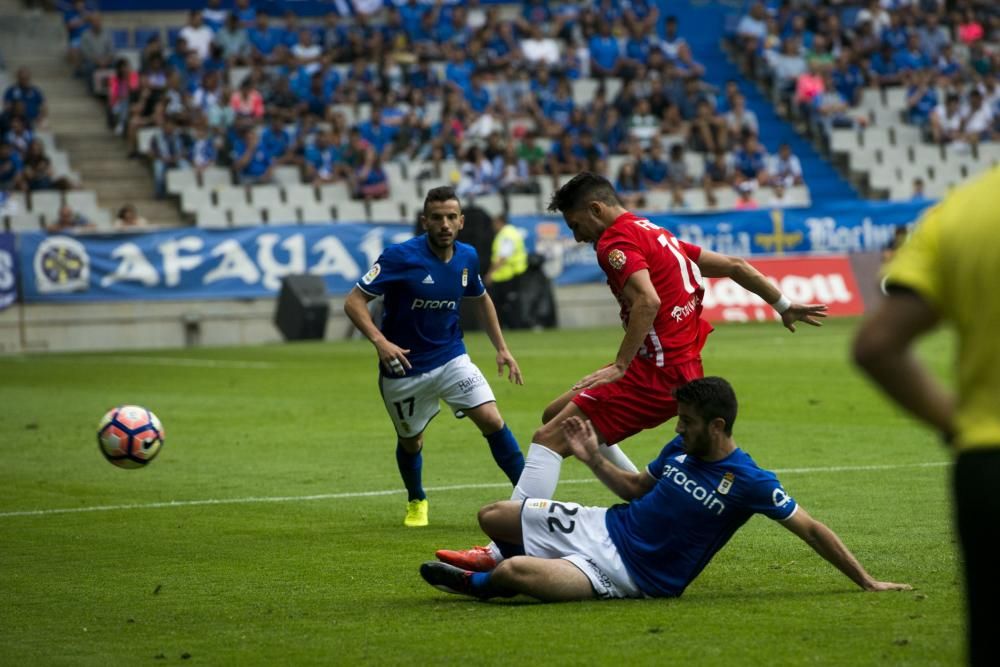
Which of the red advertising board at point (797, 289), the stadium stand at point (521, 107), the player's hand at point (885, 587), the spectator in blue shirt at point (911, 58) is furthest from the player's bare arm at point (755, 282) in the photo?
the spectator in blue shirt at point (911, 58)

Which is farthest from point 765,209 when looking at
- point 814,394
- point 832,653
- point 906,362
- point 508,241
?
point 906,362

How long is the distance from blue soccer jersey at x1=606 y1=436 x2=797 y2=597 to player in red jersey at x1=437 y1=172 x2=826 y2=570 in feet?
2.99

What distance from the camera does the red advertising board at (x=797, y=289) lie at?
98.8 feet

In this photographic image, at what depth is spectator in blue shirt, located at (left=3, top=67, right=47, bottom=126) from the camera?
3061 centimetres

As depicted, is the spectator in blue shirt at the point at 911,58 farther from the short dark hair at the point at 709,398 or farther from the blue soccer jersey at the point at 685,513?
the short dark hair at the point at 709,398

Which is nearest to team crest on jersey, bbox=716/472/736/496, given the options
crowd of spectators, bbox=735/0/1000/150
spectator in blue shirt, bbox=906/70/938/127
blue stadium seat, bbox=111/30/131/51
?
blue stadium seat, bbox=111/30/131/51

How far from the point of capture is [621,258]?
7.78 meters

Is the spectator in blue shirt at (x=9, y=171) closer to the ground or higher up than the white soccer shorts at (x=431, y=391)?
closer to the ground

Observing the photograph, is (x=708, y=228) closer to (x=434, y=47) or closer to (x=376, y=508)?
(x=434, y=47)

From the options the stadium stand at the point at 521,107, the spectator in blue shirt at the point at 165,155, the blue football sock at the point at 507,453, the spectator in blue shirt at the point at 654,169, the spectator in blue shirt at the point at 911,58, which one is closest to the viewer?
the blue football sock at the point at 507,453

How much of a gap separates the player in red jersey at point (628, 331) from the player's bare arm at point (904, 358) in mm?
4161

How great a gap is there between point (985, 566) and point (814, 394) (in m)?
14.4

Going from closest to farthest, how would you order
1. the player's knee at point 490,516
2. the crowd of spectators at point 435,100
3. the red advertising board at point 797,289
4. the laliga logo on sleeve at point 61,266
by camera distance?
the player's knee at point 490,516 → the laliga logo on sleeve at point 61,266 → the red advertising board at point 797,289 → the crowd of spectators at point 435,100

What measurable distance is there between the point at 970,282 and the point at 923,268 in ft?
0.32
